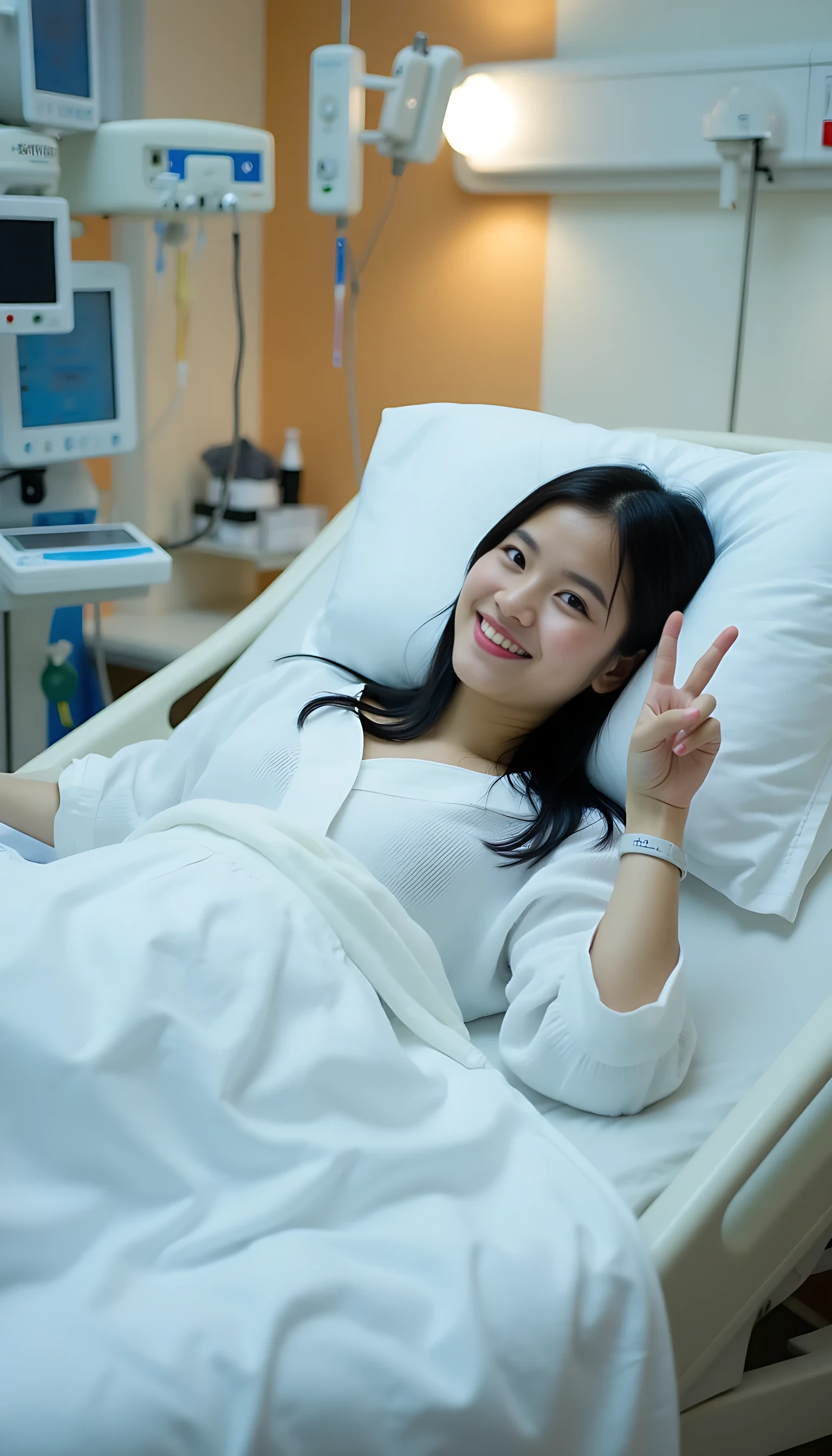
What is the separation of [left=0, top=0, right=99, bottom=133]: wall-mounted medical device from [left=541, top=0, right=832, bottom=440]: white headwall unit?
91 centimetres

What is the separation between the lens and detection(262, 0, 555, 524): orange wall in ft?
8.43

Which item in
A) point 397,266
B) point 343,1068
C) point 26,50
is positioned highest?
point 26,50

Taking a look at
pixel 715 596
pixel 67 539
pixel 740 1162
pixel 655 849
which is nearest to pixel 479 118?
pixel 67 539

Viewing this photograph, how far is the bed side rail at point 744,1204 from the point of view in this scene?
945mm

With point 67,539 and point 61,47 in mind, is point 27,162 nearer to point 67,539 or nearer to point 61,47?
point 61,47

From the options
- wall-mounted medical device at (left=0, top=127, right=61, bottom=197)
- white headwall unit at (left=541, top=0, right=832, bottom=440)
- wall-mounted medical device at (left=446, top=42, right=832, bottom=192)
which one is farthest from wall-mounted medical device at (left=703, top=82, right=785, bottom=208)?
wall-mounted medical device at (left=0, top=127, right=61, bottom=197)

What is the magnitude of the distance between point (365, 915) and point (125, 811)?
508 millimetres

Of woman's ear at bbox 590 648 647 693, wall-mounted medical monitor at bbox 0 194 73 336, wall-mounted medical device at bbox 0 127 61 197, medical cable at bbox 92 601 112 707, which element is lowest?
medical cable at bbox 92 601 112 707

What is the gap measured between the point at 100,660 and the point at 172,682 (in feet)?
2.39

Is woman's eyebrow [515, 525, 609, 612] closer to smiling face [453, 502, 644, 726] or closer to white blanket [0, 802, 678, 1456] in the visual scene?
smiling face [453, 502, 644, 726]

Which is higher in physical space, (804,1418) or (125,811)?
(125,811)

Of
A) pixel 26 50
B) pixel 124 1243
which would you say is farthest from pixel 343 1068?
pixel 26 50

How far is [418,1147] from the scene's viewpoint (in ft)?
3.05

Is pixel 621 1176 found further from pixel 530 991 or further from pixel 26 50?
pixel 26 50
